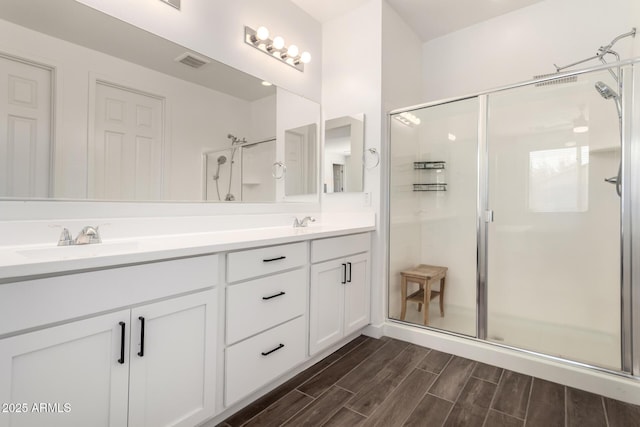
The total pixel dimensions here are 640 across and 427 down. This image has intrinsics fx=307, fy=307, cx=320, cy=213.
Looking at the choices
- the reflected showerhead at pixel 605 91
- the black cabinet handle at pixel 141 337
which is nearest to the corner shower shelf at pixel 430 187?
the reflected showerhead at pixel 605 91

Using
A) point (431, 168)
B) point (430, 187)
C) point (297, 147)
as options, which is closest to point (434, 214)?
point (430, 187)

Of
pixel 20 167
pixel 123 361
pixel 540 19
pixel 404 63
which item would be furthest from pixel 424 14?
pixel 123 361

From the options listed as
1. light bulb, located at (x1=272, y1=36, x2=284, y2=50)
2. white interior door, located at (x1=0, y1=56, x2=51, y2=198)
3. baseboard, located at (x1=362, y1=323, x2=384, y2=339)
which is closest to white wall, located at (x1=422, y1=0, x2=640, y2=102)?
light bulb, located at (x1=272, y1=36, x2=284, y2=50)

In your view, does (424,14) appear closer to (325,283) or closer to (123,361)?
(325,283)

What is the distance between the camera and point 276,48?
234 centimetres

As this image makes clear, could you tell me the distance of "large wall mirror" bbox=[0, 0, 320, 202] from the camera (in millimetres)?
1304

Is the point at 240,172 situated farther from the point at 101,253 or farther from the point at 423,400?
the point at 423,400

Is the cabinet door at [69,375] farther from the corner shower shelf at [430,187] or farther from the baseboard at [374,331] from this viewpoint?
the corner shower shelf at [430,187]

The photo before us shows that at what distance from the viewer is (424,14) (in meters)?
2.70

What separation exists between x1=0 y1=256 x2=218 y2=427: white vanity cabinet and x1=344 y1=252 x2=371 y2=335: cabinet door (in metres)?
1.08

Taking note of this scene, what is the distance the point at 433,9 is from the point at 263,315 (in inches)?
110

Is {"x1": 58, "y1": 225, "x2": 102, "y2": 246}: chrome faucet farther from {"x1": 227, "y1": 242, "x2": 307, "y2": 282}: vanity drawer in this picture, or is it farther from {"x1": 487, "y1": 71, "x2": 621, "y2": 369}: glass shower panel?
{"x1": 487, "y1": 71, "x2": 621, "y2": 369}: glass shower panel

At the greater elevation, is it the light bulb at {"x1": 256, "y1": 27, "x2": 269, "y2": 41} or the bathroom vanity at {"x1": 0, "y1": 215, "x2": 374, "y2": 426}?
the light bulb at {"x1": 256, "y1": 27, "x2": 269, "y2": 41}

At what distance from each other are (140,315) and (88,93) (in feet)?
3.63
